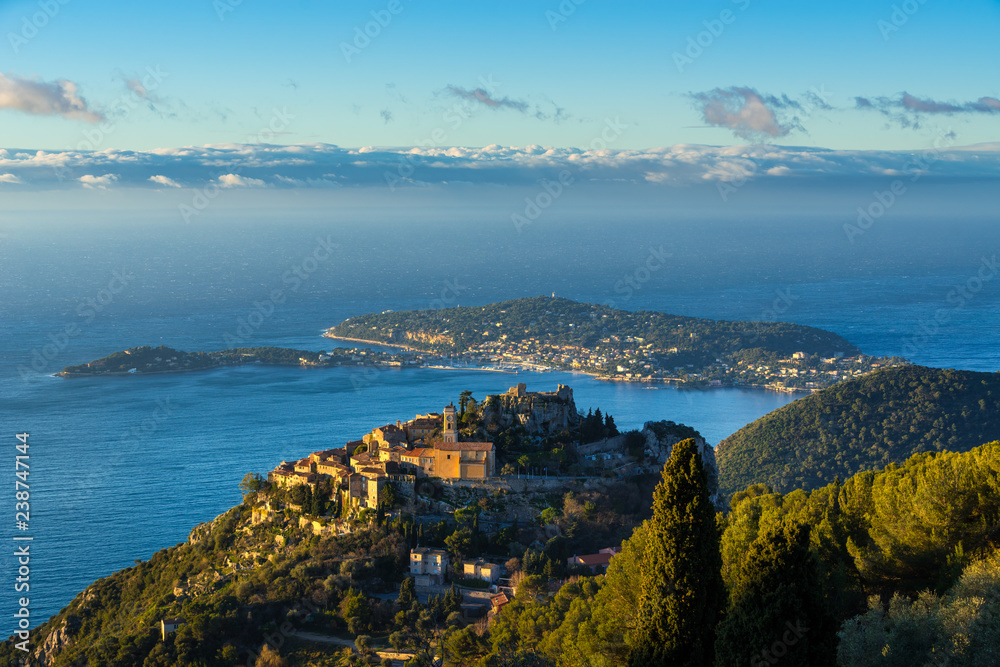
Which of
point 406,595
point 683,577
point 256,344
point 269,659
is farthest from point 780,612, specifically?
point 256,344

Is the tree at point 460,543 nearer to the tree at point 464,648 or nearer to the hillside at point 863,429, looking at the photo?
the tree at point 464,648

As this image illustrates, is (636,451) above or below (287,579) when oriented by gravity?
above

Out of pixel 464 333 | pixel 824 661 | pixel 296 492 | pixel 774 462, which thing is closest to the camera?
pixel 824 661

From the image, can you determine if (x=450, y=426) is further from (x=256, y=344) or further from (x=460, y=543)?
(x=256, y=344)

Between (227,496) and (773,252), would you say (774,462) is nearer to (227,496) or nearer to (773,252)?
(227,496)

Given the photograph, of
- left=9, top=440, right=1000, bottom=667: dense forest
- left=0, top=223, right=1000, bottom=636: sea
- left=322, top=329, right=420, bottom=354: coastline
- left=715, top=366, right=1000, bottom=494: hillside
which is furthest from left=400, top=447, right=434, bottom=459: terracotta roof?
left=322, top=329, right=420, bottom=354: coastline

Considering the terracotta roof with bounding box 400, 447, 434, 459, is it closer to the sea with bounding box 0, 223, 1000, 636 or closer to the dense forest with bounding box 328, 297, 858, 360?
the sea with bounding box 0, 223, 1000, 636

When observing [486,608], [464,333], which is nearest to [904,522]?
[486,608]
